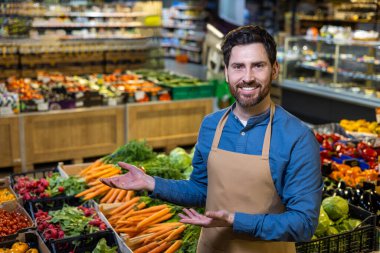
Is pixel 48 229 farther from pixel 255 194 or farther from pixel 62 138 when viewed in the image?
pixel 62 138

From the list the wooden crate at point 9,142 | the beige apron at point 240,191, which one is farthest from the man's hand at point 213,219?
the wooden crate at point 9,142

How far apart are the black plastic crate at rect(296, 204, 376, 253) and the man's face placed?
4.48 ft

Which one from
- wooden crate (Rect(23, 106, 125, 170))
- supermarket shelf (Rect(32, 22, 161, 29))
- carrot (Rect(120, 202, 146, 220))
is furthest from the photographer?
supermarket shelf (Rect(32, 22, 161, 29))

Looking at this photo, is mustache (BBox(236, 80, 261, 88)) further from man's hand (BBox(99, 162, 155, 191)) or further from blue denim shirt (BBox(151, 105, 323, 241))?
man's hand (BBox(99, 162, 155, 191))

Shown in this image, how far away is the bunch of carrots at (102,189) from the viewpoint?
13.4 feet

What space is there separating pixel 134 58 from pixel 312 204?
761 centimetres

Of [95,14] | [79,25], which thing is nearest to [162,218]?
[79,25]

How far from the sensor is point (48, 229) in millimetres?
3445

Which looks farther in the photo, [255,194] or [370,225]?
[370,225]

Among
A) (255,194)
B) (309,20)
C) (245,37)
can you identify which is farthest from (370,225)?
(309,20)

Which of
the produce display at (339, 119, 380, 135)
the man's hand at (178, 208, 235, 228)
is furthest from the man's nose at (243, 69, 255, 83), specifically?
the produce display at (339, 119, 380, 135)

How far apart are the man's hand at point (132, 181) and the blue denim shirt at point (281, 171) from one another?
37mm

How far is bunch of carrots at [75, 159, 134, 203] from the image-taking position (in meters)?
4.07

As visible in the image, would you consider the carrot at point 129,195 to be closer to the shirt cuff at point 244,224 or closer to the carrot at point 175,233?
the carrot at point 175,233
